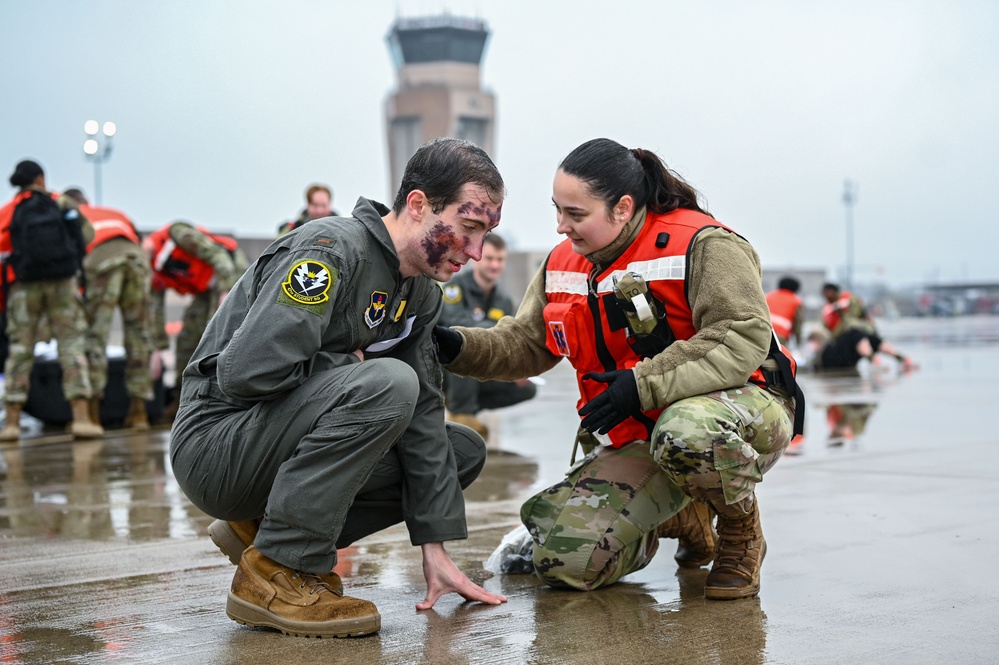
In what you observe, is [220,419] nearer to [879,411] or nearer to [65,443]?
[65,443]

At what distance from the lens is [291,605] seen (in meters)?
2.72

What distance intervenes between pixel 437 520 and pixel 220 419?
67cm

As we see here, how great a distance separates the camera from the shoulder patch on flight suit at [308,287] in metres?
2.67

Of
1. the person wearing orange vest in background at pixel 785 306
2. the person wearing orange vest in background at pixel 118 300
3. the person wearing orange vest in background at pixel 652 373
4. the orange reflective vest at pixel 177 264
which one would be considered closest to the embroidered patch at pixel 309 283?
the person wearing orange vest in background at pixel 652 373

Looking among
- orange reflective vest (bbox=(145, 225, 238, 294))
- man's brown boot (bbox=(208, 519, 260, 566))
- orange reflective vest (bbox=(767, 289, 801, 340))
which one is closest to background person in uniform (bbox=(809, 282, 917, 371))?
orange reflective vest (bbox=(767, 289, 801, 340))

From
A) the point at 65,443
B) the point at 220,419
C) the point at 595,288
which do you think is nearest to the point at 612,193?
the point at 595,288

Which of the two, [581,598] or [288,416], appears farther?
[581,598]

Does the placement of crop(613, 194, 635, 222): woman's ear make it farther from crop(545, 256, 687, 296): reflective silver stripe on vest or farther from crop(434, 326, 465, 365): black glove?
crop(434, 326, 465, 365): black glove

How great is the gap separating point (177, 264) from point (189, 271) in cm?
11

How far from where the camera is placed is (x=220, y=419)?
2871 millimetres

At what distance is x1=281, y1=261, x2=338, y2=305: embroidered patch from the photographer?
267cm

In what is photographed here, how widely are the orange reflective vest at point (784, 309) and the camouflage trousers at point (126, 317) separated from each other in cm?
700

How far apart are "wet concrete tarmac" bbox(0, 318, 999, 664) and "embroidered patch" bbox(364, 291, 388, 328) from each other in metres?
0.80

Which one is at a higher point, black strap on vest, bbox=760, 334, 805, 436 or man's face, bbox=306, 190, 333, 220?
man's face, bbox=306, 190, 333, 220
